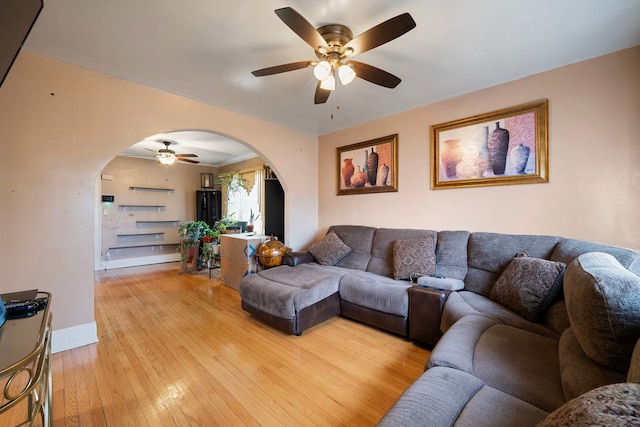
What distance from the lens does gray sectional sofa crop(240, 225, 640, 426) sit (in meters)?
0.89

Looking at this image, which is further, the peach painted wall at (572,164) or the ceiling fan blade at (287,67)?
the peach painted wall at (572,164)

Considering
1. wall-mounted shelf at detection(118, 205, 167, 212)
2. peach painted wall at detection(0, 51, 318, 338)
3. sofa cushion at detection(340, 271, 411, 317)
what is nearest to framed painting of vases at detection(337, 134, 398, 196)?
sofa cushion at detection(340, 271, 411, 317)

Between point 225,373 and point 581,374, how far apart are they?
2.06 m

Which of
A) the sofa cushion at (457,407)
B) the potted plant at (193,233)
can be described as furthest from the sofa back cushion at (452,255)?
the potted plant at (193,233)

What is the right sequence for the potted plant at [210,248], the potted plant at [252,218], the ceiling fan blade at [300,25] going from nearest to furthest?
the ceiling fan blade at [300,25] < the potted plant at [210,248] < the potted plant at [252,218]

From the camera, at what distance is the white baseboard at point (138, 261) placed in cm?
544

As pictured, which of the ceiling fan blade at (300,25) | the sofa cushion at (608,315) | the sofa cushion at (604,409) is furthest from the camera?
the ceiling fan blade at (300,25)

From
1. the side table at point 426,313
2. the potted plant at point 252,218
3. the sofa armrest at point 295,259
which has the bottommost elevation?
the side table at point 426,313

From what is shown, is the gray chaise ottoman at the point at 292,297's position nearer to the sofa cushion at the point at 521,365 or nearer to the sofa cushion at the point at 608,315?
the sofa cushion at the point at 521,365

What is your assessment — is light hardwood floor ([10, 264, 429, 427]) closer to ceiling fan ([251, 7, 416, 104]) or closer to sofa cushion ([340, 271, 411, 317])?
sofa cushion ([340, 271, 411, 317])

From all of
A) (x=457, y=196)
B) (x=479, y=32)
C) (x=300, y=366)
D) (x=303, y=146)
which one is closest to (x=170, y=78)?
(x=303, y=146)

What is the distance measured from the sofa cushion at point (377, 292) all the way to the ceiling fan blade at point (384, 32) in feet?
6.73

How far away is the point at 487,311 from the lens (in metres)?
1.89

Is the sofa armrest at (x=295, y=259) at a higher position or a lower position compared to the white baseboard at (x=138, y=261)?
higher
